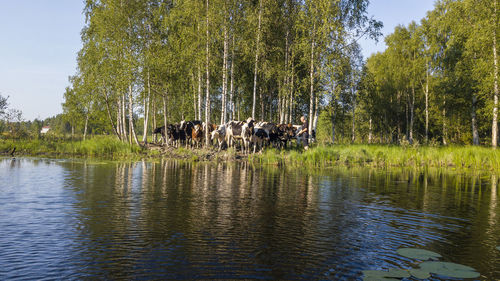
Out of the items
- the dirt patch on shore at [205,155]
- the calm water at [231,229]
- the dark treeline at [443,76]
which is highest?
the dark treeline at [443,76]

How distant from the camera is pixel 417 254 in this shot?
5.59 metres

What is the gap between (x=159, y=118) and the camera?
60.4 m

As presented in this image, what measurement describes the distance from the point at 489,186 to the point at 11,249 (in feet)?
50.5

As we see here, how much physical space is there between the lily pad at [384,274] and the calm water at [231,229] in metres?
0.15

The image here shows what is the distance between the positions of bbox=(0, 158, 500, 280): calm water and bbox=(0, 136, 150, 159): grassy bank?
15.3 m

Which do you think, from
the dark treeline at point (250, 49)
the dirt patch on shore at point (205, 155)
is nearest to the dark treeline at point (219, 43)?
the dark treeline at point (250, 49)

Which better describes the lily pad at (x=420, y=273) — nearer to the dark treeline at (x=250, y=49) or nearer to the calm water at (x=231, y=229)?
the calm water at (x=231, y=229)

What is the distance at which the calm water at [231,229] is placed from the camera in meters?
5.00

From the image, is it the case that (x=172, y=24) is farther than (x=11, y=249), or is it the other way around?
(x=172, y=24)

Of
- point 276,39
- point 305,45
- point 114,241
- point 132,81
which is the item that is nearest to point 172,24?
point 132,81

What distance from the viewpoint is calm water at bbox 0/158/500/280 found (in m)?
5.00

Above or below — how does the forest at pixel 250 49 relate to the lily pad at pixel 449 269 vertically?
above

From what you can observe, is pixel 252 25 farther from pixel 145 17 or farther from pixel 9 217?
pixel 9 217

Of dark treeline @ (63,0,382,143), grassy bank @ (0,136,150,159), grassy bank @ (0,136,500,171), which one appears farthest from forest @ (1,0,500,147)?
grassy bank @ (0,136,150,159)
